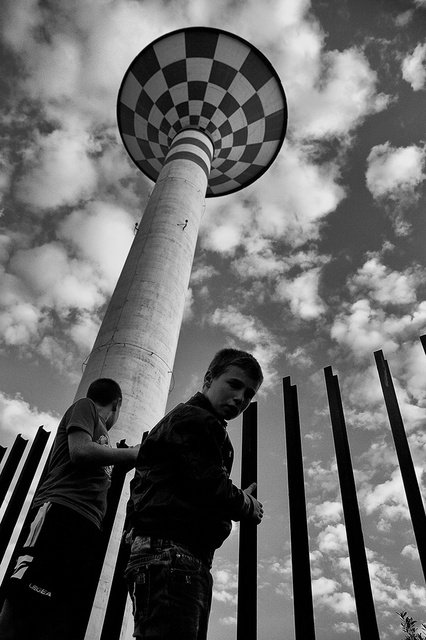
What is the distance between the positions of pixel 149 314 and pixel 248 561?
3992 millimetres

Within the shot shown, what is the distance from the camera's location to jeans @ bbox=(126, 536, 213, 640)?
1.21m

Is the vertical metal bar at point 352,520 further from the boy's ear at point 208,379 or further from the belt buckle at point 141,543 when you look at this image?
the belt buckle at point 141,543

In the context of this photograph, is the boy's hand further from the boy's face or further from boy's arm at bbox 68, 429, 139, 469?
boy's arm at bbox 68, 429, 139, 469

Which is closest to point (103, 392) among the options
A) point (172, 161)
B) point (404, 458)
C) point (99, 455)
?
point (99, 455)

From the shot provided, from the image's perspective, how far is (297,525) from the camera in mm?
1800

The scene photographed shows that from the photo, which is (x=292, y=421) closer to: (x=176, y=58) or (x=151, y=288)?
(x=151, y=288)

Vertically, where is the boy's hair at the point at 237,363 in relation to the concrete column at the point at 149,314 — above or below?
below

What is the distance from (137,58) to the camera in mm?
9922

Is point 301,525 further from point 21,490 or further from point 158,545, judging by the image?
point 21,490

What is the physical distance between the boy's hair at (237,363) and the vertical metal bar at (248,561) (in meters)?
0.41

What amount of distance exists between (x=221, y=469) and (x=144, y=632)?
1.67 ft

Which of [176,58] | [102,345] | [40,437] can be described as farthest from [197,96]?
[40,437]

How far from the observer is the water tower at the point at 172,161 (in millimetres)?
4942

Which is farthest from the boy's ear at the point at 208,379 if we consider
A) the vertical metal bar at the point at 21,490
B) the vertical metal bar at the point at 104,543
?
the vertical metal bar at the point at 21,490
